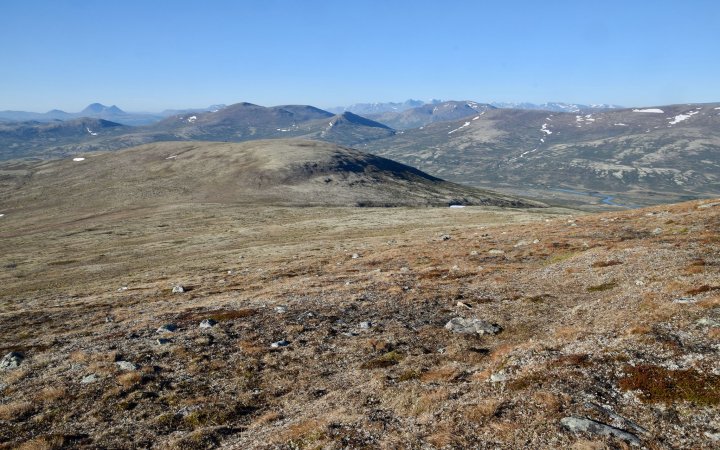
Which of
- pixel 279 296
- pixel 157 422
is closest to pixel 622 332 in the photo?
pixel 157 422

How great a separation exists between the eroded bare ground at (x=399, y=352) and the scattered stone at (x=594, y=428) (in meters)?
0.31

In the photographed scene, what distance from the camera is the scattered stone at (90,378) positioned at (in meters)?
24.6

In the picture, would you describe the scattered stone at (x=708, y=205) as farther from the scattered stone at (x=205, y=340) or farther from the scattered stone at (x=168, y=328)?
the scattered stone at (x=168, y=328)

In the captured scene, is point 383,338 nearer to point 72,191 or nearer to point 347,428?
point 347,428

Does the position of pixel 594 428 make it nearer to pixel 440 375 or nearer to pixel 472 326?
pixel 440 375

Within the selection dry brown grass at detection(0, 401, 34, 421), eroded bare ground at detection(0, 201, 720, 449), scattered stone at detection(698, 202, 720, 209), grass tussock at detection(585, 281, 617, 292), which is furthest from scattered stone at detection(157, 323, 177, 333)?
scattered stone at detection(698, 202, 720, 209)

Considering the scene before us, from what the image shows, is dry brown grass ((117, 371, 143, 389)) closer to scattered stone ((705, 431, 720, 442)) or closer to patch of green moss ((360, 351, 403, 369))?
patch of green moss ((360, 351, 403, 369))

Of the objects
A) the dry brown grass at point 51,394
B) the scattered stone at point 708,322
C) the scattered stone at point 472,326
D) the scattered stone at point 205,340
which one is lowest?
the scattered stone at point 205,340

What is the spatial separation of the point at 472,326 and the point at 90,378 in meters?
23.0

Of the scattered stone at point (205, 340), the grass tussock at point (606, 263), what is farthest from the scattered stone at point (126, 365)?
the grass tussock at point (606, 263)

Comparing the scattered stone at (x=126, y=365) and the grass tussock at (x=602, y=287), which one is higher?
the grass tussock at (x=602, y=287)

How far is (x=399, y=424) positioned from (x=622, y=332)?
1350cm

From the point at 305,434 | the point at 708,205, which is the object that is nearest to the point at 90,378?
the point at 305,434

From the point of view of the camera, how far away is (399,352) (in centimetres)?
2628
